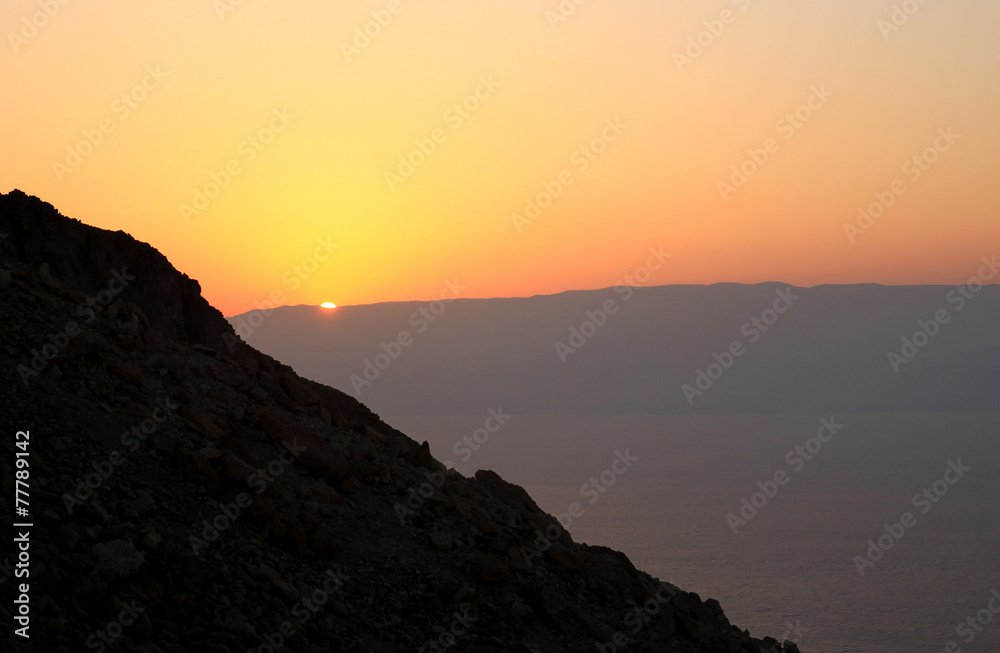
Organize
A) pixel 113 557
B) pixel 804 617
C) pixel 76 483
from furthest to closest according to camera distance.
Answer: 1. pixel 804 617
2. pixel 76 483
3. pixel 113 557

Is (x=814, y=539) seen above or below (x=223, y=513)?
above

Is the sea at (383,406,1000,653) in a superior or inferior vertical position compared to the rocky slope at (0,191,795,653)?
superior

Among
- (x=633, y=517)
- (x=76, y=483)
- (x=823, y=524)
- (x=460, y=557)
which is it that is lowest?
(x=76, y=483)

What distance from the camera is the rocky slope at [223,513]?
1066 centimetres

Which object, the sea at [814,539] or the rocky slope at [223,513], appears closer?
the rocky slope at [223,513]

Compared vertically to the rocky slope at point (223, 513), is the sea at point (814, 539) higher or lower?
higher

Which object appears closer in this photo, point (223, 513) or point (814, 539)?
point (223, 513)

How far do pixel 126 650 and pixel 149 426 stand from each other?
4.26 m

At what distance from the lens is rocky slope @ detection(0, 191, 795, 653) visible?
10656 millimetres

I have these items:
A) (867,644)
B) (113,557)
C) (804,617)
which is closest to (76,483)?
(113,557)

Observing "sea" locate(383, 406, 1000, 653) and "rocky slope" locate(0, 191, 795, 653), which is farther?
"sea" locate(383, 406, 1000, 653)

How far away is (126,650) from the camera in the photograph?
31.9ft

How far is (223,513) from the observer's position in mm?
12547

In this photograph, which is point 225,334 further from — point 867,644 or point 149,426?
point 867,644
